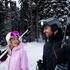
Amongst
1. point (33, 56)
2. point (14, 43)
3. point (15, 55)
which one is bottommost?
point (33, 56)

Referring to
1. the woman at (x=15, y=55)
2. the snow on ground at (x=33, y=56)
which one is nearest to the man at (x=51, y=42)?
the woman at (x=15, y=55)

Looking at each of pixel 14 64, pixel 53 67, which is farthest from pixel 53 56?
pixel 14 64

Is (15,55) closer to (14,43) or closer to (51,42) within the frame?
(14,43)

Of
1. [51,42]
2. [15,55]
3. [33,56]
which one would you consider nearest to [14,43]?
A: [15,55]

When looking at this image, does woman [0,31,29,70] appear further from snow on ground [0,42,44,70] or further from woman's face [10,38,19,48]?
snow on ground [0,42,44,70]

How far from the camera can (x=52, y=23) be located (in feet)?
19.6

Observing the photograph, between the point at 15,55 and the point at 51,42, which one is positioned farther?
the point at 15,55

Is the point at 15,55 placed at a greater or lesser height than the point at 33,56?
greater

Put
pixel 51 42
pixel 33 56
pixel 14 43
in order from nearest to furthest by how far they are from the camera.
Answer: pixel 51 42 → pixel 14 43 → pixel 33 56

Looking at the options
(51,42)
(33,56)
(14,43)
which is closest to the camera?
(51,42)

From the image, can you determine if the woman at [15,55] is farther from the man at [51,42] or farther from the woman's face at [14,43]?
Result: the man at [51,42]

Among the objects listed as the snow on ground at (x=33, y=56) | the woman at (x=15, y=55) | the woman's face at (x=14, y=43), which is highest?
the woman's face at (x=14, y=43)

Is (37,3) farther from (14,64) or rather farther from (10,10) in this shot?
(14,64)

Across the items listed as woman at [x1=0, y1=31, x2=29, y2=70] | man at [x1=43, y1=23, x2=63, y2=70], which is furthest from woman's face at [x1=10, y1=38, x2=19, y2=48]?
man at [x1=43, y1=23, x2=63, y2=70]
